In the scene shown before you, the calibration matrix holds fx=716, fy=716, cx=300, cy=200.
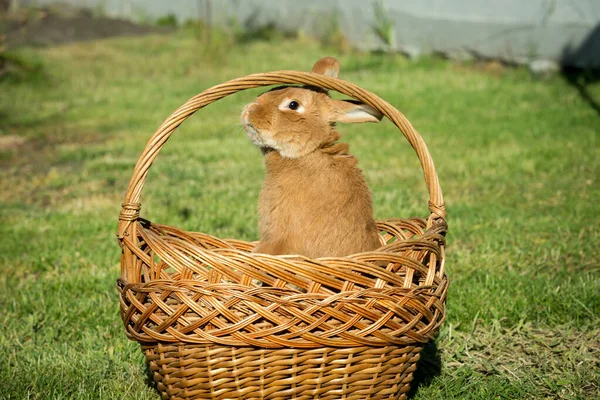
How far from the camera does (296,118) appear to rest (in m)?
2.61

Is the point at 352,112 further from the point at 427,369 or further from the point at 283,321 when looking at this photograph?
the point at 427,369

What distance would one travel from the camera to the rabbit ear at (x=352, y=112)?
8.35 ft

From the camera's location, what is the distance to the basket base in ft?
7.06

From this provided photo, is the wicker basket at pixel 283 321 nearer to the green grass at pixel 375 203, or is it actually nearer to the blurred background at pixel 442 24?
the green grass at pixel 375 203

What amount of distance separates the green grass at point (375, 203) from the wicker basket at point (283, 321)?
502mm

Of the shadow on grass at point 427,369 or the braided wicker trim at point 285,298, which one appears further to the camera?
the shadow on grass at point 427,369

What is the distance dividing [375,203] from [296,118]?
2284 mm

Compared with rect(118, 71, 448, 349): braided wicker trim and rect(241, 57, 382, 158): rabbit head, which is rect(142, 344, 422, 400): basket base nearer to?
rect(118, 71, 448, 349): braided wicker trim

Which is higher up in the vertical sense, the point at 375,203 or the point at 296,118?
the point at 296,118

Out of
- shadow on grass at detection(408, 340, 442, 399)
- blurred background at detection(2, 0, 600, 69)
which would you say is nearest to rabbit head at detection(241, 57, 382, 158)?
shadow on grass at detection(408, 340, 442, 399)

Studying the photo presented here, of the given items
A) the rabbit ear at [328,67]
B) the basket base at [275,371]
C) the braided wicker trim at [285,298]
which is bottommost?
the basket base at [275,371]

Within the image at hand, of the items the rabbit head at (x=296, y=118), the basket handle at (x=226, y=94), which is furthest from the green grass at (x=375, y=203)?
the basket handle at (x=226, y=94)

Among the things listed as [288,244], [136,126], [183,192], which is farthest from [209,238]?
[136,126]

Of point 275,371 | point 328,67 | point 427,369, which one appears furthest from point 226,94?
point 427,369
